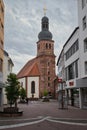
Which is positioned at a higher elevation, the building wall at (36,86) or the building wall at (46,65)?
the building wall at (46,65)

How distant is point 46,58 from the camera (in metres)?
101

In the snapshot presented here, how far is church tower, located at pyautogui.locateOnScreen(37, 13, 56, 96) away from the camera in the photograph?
9956 centimetres

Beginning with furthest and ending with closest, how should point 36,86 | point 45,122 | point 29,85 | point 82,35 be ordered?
point 36,86 < point 29,85 < point 82,35 < point 45,122

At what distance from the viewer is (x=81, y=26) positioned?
1407 inches

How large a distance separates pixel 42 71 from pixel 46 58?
5264mm

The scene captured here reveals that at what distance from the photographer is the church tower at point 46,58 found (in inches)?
3920

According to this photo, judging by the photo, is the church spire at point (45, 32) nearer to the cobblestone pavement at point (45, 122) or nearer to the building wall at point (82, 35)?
the building wall at point (82, 35)

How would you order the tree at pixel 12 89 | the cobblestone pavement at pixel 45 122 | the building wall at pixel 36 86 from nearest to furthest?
the cobblestone pavement at pixel 45 122
the tree at pixel 12 89
the building wall at pixel 36 86

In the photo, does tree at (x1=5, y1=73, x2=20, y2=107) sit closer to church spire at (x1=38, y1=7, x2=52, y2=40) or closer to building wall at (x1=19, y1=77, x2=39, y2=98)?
building wall at (x1=19, y1=77, x2=39, y2=98)

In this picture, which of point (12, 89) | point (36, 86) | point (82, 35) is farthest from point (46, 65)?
point (12, 89)

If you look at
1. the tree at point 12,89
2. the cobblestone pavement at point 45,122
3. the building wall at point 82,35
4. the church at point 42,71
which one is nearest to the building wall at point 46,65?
the church at point 42,71

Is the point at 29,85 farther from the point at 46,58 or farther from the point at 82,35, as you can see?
the point at 82,35

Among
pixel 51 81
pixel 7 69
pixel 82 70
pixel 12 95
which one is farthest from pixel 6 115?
pixel 51 81

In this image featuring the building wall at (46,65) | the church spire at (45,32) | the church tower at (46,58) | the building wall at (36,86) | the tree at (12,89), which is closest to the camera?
the tree at (12,89)
